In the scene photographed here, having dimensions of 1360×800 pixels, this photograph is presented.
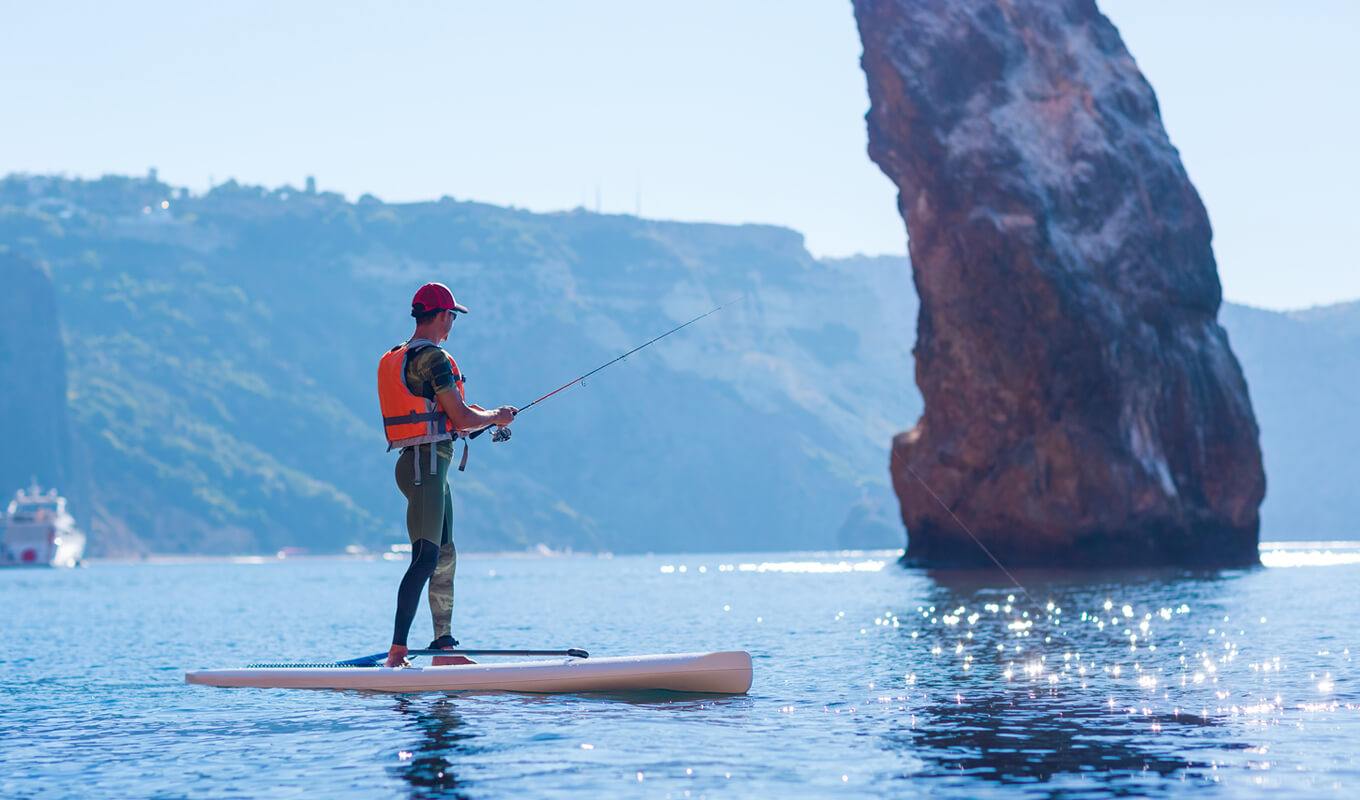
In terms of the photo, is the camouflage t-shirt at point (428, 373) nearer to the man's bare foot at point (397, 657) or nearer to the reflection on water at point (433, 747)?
the man's bare foot at point (397, 657)

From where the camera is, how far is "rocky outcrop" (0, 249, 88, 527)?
605 feet

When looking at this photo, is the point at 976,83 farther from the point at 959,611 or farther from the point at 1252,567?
the point at 959,611

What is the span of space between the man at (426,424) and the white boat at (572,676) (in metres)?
0.29

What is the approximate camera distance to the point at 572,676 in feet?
42.7

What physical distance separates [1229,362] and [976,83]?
1559cm

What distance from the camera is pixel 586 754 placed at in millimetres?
9688

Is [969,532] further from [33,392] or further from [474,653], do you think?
[33,392]

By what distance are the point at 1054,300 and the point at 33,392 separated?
545 ft

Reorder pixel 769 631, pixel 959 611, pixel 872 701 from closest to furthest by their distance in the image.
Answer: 1. pixel 872 701
2. pixel 769 631
3. pixel 959 611

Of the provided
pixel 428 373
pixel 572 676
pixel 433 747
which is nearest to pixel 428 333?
pixel 428 373

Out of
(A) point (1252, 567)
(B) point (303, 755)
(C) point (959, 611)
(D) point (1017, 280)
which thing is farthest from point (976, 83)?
(B) point (303, 755)

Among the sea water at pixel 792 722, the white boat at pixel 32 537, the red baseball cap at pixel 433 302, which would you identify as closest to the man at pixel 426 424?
Result: the red baseball cap at pixel 433 302

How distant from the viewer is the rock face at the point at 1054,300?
5550cm

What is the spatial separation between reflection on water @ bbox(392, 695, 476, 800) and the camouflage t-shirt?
2.66 m
